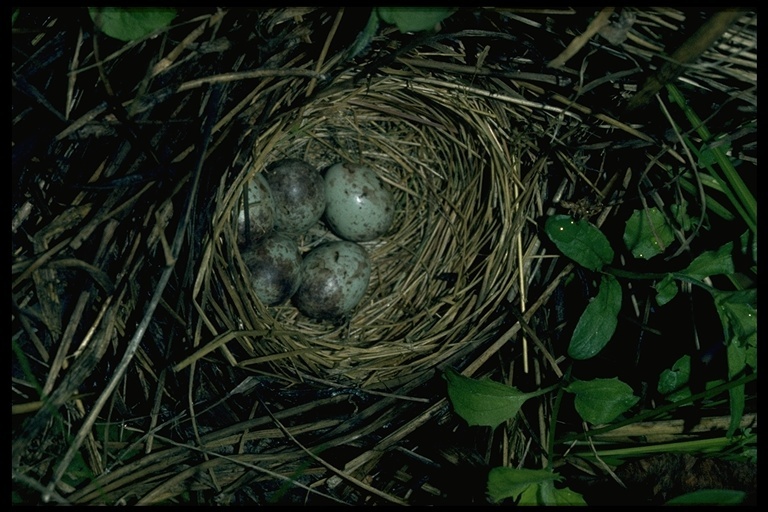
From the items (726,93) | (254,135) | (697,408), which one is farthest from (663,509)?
(254,135)

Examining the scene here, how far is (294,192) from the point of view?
6.31 ft

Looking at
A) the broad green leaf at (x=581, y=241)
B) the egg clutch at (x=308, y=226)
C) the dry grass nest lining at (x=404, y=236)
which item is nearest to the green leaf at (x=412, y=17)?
the dry grass nest lining at (x=404, y=236)

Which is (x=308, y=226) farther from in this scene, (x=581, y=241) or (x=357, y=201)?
(x=581, y=241)

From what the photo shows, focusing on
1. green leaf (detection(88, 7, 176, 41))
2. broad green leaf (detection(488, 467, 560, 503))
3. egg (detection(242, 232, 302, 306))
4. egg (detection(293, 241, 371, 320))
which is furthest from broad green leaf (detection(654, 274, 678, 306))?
green leaf (detection(88, 7, 176, 41))

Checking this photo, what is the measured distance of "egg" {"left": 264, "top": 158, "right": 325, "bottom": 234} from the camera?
192 cm

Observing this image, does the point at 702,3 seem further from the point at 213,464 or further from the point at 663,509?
the point at 213,464

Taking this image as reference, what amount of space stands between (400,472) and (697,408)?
2.77ft

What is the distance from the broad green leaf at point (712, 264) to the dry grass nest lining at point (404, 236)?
0.49m

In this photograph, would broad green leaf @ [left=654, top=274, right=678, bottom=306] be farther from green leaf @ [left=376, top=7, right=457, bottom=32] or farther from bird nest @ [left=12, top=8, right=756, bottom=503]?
green leaf @ [left=376, top=7, right=457, bottom=32]

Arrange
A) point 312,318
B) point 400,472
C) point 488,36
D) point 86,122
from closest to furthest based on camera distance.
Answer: point 86,122 < point 488,36 < point 400,472 < point 312,318

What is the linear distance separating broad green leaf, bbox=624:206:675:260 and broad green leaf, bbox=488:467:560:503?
0.62 m

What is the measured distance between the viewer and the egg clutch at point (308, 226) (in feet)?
6.02

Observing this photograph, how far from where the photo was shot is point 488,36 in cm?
144

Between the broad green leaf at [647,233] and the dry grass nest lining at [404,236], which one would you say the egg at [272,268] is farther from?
the broad green leaf at [647,233]
